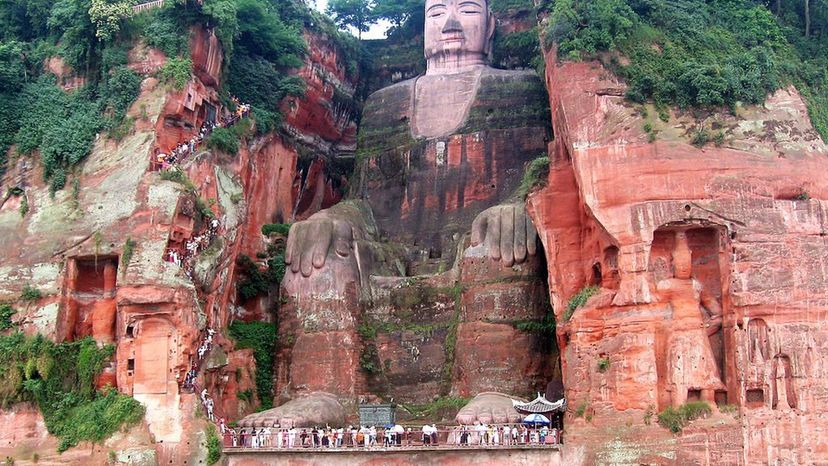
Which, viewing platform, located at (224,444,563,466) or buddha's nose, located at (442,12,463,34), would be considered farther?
buddha's nose, located at (442,12,463,34)

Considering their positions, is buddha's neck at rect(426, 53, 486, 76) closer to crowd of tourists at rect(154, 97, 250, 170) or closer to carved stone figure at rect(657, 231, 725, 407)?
crowd of tourists at rect(154, 97, 250, 170)

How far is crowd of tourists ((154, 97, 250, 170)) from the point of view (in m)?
31.6

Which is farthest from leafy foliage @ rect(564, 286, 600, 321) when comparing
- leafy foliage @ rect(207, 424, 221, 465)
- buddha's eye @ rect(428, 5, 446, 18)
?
buddha's eye @ rect(428, 5, 446, 18)

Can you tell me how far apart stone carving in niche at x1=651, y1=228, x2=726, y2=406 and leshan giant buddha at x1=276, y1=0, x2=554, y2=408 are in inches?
161

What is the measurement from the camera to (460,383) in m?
31.0

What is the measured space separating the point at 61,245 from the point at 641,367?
1371 centimetres

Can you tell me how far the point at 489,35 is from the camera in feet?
130

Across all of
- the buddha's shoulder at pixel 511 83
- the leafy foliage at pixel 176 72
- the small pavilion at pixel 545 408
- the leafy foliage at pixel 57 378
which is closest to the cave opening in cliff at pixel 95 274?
the leafy foliage at pixel 57 378

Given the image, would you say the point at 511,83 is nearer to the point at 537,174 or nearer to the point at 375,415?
the point at 537,174

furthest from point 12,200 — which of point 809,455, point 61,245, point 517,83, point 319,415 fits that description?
point 809,455

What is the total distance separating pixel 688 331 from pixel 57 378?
14155 mm

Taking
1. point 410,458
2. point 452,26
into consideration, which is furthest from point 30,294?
point 452,26

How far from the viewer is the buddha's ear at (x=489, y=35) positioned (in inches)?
1556

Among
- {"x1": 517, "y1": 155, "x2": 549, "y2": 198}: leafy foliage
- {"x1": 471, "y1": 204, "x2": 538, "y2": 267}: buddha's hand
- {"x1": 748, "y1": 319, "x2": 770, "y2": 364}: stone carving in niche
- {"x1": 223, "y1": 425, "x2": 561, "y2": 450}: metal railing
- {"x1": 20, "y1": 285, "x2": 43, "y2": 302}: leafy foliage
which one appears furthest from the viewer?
{"x1": 471, "y1": 204, "x2": 538, "y2": 267}: buddha's hand
